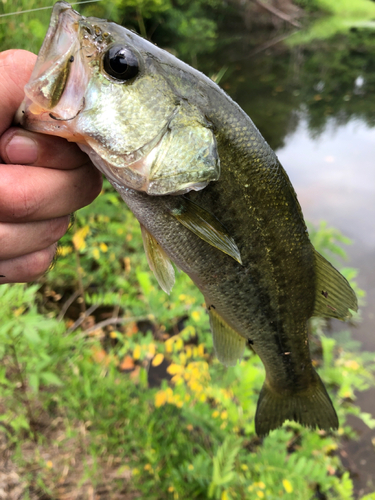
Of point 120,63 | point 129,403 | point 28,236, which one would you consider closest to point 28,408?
point 129,403

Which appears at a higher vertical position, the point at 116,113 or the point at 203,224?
the point at 116,113

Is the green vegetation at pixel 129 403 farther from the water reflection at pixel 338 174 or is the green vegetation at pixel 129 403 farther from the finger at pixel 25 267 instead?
the water reflection at pixel 338 174

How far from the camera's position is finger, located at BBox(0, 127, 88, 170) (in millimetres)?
905

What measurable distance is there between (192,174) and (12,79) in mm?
559

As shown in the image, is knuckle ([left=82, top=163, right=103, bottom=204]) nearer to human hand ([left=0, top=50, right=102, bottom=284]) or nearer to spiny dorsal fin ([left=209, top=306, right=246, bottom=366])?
human hand ([left=0, top=50, right=102, bottom=284])

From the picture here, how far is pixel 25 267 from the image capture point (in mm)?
1133

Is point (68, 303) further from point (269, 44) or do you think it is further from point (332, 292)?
point (269, 44)

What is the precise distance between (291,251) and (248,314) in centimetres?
32

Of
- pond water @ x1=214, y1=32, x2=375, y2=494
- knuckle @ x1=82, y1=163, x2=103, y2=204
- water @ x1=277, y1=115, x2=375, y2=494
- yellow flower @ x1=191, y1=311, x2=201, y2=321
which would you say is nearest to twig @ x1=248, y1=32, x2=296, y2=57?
pond water @ x1=214, y1=32, x2=375, y2=494

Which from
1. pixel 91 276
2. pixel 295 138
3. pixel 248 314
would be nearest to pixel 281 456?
Result: pixel 248 314

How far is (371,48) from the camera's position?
47.2ft

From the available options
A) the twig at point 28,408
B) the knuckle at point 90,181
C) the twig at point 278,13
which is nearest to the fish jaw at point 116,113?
the knuckle at point 90,181

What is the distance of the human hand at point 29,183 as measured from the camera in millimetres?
885

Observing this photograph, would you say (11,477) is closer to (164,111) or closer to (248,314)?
(248,314)
